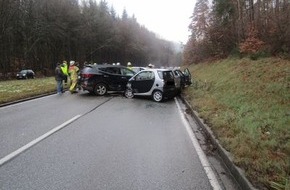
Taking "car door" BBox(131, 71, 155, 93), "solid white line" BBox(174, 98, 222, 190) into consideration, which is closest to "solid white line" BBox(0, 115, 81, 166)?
"solid white line" BBox(174, 98, 222, 190)

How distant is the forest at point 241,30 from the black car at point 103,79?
935cm

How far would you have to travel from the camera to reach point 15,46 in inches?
2019

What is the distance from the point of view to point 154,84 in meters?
16.7

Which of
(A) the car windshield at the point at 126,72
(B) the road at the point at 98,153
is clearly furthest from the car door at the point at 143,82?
(B) the road at the point at 98,153

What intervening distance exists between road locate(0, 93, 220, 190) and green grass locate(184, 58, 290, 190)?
75 centimetres

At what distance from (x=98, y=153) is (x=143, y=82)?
10.5 metres

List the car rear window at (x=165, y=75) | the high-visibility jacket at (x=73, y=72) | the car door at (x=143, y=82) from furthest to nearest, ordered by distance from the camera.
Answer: the high-visibility jacket at (x=73, y=72) → the car door at (x=143, y=82) → the car rear window at (x=165, y=75)

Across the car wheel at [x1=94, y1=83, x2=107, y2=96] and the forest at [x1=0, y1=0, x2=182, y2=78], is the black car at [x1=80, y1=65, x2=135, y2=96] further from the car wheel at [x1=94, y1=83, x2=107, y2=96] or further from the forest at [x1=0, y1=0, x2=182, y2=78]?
the forest at [x1=0, y1=0, x2=182, y2=78]

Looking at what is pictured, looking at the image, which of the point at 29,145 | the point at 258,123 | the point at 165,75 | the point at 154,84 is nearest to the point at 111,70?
the point at 154,84

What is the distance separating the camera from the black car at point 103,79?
61.4ft

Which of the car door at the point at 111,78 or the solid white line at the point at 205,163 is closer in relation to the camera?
the solid white line at the point at 205,163

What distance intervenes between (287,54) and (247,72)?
2668 millimetres

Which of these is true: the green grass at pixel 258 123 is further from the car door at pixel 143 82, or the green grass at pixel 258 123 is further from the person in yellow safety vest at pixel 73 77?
the person in yellow safety vest at pixel 73 77

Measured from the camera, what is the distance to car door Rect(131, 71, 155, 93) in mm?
16906
